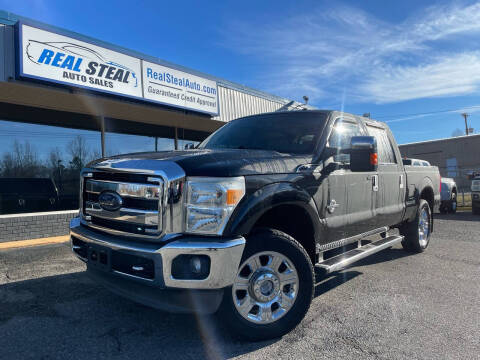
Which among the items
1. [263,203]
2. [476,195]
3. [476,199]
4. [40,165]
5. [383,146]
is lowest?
[476,199]

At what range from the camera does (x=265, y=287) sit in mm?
2906

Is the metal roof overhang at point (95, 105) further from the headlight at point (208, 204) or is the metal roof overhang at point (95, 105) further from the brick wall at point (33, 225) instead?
the headlight at point (208, 204)

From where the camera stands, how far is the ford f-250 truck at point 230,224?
8.25 ft

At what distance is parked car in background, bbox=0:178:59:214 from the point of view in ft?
26.1

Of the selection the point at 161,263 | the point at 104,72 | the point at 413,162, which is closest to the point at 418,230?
the point at 413,162

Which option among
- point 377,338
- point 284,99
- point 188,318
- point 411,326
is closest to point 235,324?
point 188,318

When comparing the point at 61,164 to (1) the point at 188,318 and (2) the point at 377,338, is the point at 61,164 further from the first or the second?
(2) the point at 377,338

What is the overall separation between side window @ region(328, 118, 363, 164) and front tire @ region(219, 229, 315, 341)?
1.25 metres

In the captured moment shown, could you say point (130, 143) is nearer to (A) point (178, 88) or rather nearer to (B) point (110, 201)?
(A) point (178, 88)

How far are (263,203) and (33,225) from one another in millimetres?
6338

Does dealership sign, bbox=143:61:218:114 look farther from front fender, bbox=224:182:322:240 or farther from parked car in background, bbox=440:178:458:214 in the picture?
Result: parked car in background, bbox=440:178:458:214

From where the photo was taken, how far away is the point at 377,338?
2908 millimetres

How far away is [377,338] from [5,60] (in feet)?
26.4

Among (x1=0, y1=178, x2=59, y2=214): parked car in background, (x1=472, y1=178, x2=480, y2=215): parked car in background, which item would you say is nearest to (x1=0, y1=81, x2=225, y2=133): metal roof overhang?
(x1=0, y1=178, x2=59, y2=214): parked car in background
